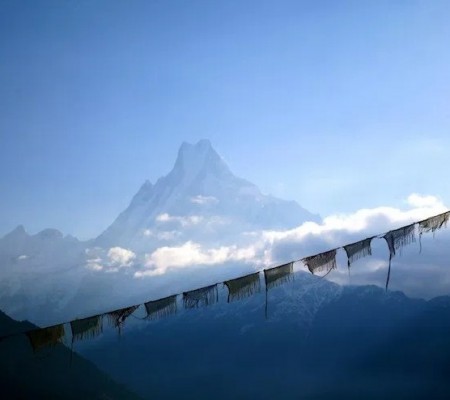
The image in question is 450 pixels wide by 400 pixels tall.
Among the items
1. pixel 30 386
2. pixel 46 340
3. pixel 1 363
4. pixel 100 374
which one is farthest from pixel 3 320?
pixel 46 340

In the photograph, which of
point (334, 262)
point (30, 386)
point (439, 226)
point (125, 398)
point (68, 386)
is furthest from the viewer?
point (125, 398)

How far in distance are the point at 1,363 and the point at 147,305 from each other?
125690mm

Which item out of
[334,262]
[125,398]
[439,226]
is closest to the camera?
[439,226]

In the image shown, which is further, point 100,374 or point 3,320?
point 100,374

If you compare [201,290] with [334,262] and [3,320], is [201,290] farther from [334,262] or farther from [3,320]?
[3,320]

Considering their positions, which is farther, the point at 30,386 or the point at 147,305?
the point at 30,386

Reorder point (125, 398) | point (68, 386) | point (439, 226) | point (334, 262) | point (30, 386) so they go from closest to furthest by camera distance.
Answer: point (439, 226), point (334, 262), point (30, 386), point (68, 386), point (125, 398)

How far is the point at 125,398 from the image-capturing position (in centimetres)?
15175

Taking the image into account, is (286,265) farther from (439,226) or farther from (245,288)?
(439,226)

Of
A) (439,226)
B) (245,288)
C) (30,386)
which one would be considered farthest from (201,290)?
(30,386)

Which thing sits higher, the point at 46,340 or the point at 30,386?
the point at 46,340

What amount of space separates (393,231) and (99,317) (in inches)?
420

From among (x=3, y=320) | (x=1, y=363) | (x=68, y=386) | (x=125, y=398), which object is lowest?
(x=125, y=398)

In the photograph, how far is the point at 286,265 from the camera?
15.8 meters
